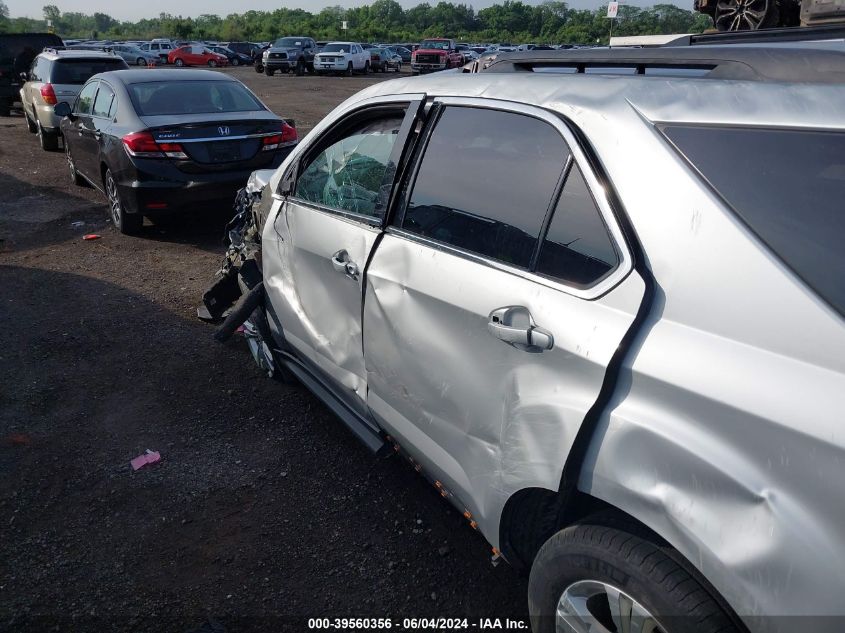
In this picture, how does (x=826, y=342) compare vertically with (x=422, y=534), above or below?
above

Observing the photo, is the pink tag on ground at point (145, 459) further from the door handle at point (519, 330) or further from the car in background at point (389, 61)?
the car in background at point (389, 61)

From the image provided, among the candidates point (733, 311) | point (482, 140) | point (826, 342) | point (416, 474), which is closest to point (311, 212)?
point (482, 140)

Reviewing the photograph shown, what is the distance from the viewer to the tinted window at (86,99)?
27.8 feet

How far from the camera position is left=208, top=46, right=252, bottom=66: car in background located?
47.7 m

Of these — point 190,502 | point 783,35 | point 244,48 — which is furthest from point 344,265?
point 244,48

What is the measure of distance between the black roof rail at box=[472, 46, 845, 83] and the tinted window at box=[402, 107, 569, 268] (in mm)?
350

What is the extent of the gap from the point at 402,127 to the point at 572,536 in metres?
1.71

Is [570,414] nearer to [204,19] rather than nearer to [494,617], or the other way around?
[494,617]

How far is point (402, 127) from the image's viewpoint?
2832 mm

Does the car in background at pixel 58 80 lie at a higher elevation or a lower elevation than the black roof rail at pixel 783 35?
lower

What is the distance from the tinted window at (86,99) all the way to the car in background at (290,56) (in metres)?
29.0

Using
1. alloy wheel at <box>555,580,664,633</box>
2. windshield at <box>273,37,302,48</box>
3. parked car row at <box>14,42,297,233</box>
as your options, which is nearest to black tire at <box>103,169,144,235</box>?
parked car row at <box>14,42,297,233</box>

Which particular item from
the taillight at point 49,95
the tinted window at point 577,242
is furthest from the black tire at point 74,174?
the tinted window at point 577,242

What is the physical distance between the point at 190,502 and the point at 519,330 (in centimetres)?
209
